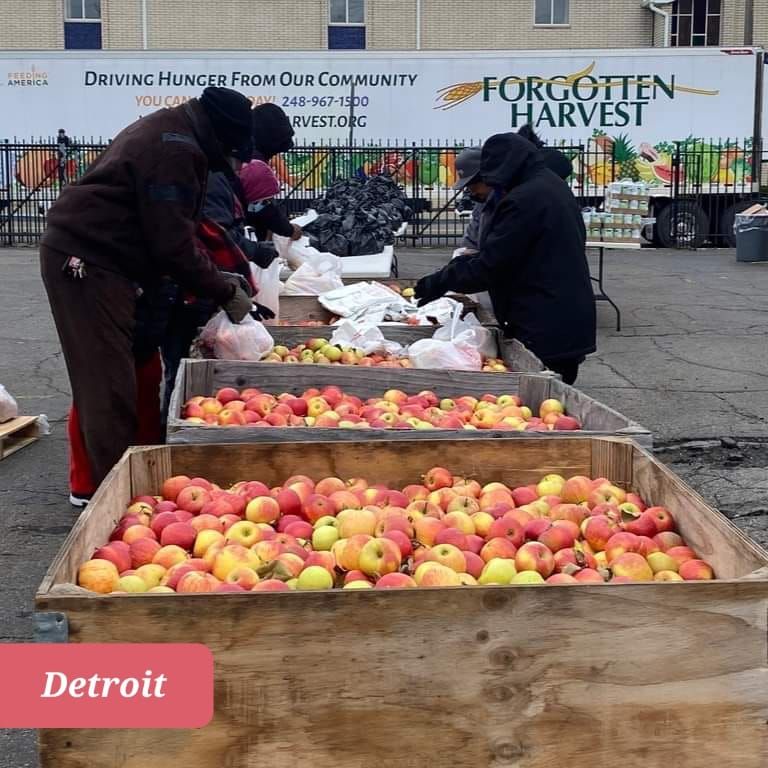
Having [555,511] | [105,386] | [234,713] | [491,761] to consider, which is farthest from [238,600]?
[105,386]

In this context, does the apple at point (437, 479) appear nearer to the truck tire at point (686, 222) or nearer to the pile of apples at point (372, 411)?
the pile of apples at point (372, 411)

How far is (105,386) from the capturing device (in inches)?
183

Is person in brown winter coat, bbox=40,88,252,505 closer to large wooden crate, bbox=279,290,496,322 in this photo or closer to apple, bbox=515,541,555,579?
apple, bbox=515,541,555,579

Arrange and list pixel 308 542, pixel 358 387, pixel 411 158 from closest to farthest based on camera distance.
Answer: pixel 308 542, pixel 358 387, pixel 411 158

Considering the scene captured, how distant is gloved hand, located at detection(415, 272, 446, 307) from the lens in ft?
18.7

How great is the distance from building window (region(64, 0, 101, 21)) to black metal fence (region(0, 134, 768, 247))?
9.67m

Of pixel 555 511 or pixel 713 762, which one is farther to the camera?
pixel 555 511

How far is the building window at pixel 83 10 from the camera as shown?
100 feet

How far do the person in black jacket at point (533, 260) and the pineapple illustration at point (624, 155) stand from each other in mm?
17409

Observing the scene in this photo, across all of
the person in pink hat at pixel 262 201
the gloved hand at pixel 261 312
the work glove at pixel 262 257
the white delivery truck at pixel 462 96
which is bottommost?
the gloved hand at pixel 261 312

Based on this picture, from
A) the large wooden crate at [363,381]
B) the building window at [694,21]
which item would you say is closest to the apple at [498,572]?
the large wooden crate at [363,381]

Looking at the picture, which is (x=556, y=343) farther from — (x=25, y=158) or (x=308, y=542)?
(x=25, y=158)

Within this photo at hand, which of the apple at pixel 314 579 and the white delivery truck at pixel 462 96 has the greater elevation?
the white delivery truck at pixel 462 96

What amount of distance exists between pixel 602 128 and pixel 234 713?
21591 millimetres
